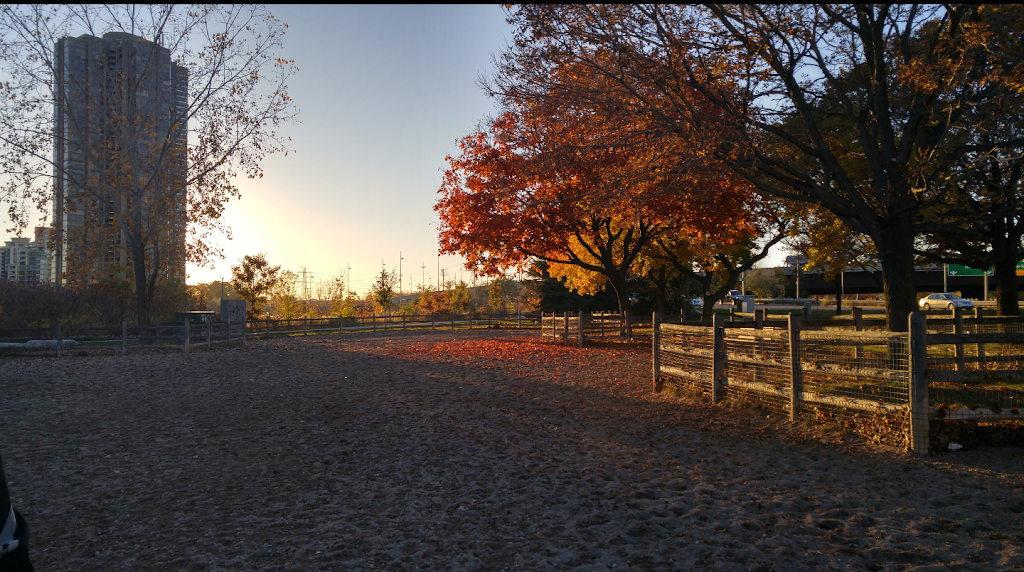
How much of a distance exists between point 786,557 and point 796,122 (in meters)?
13.1

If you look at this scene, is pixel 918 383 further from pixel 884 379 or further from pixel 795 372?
pixel 795 372

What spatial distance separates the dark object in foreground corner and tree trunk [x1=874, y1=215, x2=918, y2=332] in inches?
459

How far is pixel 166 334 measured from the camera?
93.6 feet

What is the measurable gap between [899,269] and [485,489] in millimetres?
8575

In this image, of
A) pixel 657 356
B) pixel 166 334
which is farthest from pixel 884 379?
pixel 166 334

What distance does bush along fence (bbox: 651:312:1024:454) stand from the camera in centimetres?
650

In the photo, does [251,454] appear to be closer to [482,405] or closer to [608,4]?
[482,405]

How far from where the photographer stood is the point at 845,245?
21.7 metres

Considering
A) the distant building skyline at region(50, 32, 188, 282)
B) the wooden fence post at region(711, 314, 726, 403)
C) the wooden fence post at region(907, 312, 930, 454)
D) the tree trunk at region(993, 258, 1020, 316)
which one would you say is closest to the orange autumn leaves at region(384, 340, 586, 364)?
the wooden fence post at region(711, 314, 726, 403)

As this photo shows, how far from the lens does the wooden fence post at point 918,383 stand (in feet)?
21.1

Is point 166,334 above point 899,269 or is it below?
below

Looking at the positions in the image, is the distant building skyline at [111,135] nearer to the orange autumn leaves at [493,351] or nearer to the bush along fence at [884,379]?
the orange autumn leaves at [493,351]

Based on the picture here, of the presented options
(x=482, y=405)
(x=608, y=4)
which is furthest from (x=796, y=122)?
(x=482, y=405)

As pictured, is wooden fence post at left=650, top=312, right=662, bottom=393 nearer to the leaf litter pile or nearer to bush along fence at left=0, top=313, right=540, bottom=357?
the leaf litter pile
